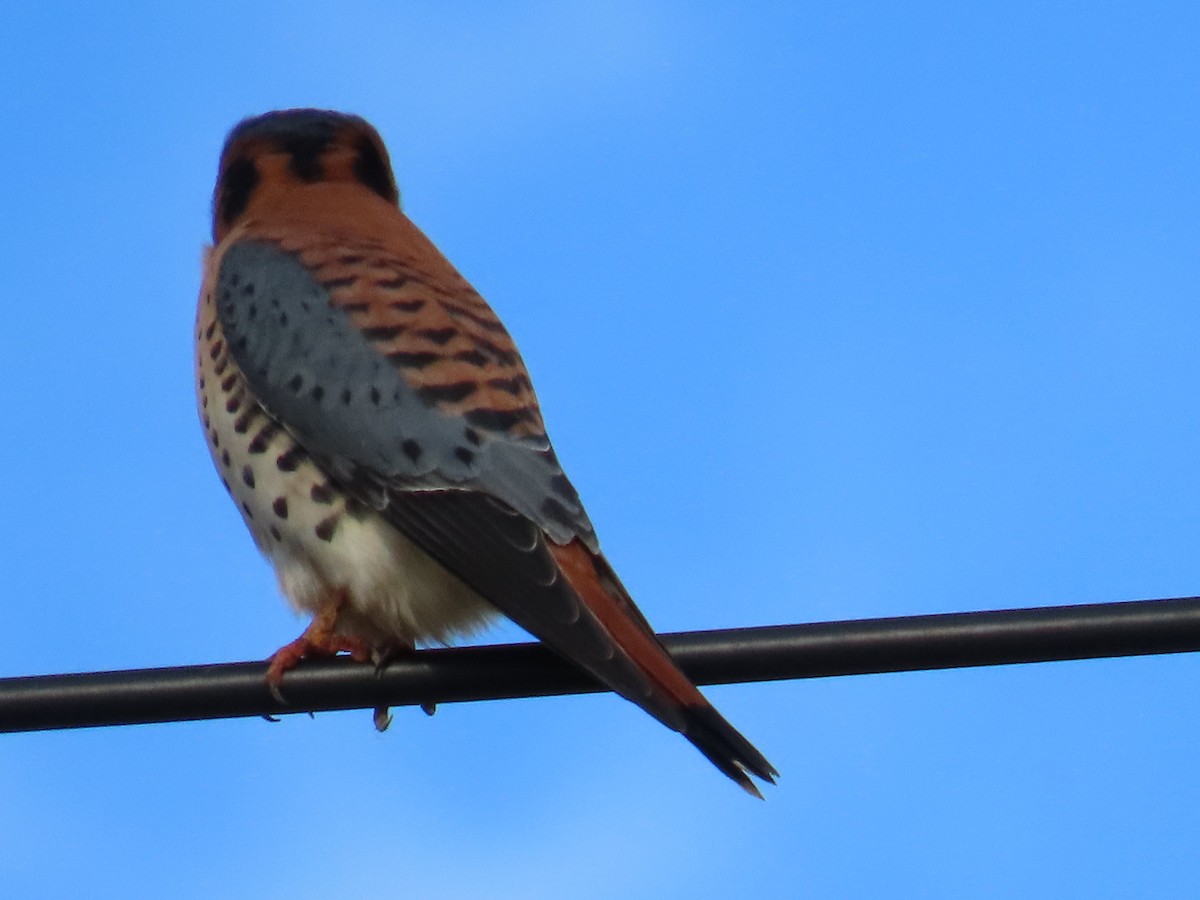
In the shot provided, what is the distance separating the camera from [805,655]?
288 cm

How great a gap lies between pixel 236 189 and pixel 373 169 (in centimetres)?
40

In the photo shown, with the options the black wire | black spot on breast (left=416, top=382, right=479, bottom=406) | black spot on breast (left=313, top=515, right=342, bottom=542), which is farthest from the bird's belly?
the black wire

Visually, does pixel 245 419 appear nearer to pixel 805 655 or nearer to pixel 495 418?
pixel 495 418

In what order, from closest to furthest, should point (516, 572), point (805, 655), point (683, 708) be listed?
point (805, 655) < point (683, 708) < point (516, 572)

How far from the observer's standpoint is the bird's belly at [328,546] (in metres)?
3.95

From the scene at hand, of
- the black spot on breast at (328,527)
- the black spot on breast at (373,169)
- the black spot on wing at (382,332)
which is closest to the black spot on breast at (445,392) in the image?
the black spot on wing at (382,332)

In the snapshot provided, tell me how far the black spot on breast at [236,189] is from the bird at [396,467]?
44cm

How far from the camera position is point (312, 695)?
10.6 feet

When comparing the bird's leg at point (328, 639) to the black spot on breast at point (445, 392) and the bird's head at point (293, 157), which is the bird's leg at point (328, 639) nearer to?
the black spot on breast at point (445, 392)

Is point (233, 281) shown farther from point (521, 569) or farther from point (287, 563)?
point (521, 569)

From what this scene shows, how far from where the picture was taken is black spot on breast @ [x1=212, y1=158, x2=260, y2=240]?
207 inches

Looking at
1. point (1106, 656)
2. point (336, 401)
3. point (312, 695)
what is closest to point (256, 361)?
point (336, 401)

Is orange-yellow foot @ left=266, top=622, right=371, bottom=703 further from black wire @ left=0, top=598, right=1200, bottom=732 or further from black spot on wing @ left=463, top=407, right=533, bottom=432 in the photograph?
black wire @ left=0, top=598, right=1200, bottom=732

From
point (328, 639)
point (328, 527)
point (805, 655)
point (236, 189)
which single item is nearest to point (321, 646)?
point (328, 639)
